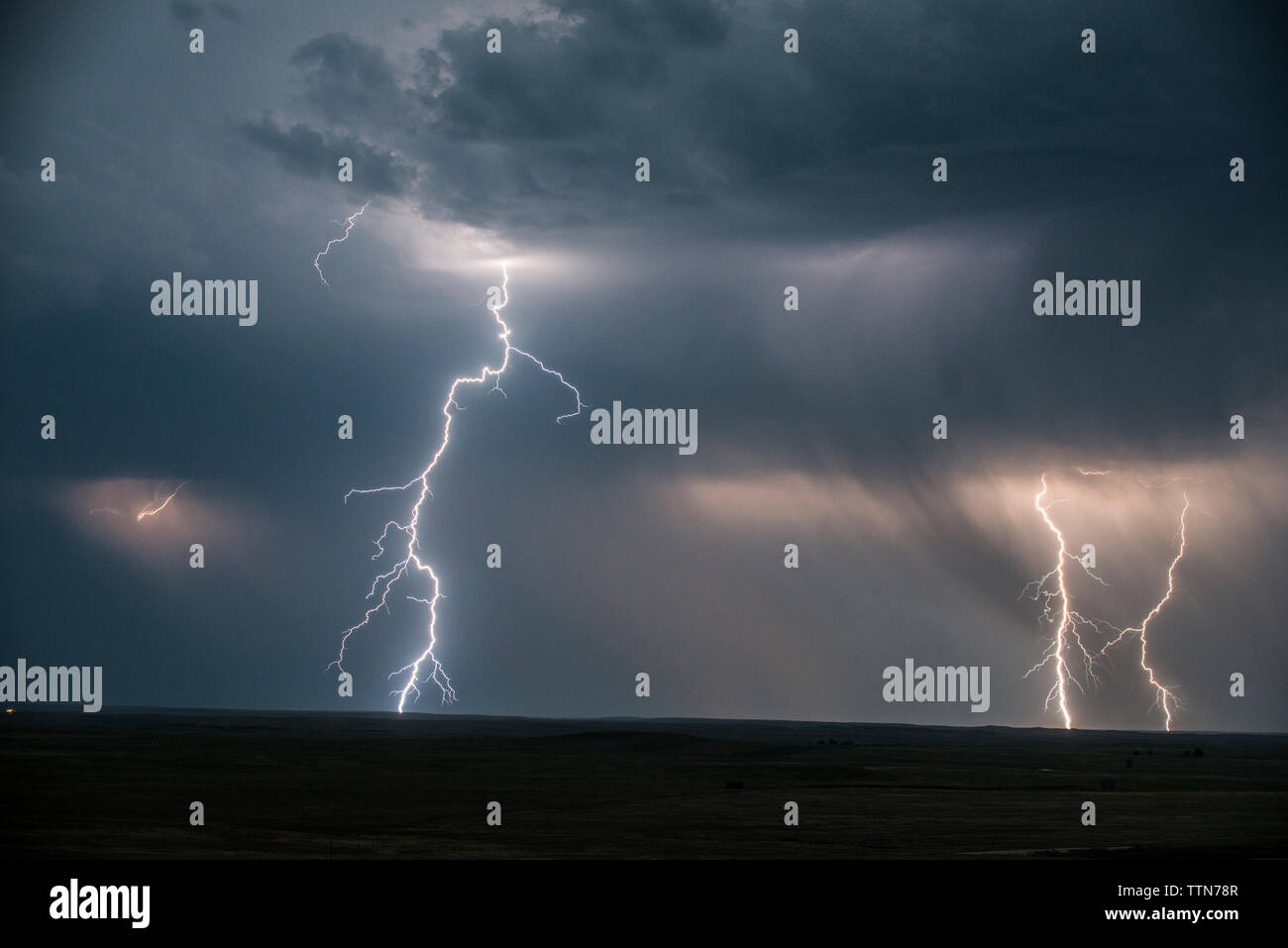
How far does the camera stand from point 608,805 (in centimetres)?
5288

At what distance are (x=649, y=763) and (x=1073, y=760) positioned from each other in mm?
36435

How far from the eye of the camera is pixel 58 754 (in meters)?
84.7

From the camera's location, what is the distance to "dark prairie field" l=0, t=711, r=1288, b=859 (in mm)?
37562

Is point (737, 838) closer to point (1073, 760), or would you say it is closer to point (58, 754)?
point (58, 754)

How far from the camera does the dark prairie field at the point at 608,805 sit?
3756 centimetres

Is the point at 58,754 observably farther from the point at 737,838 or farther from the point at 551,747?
the point at 737,838
